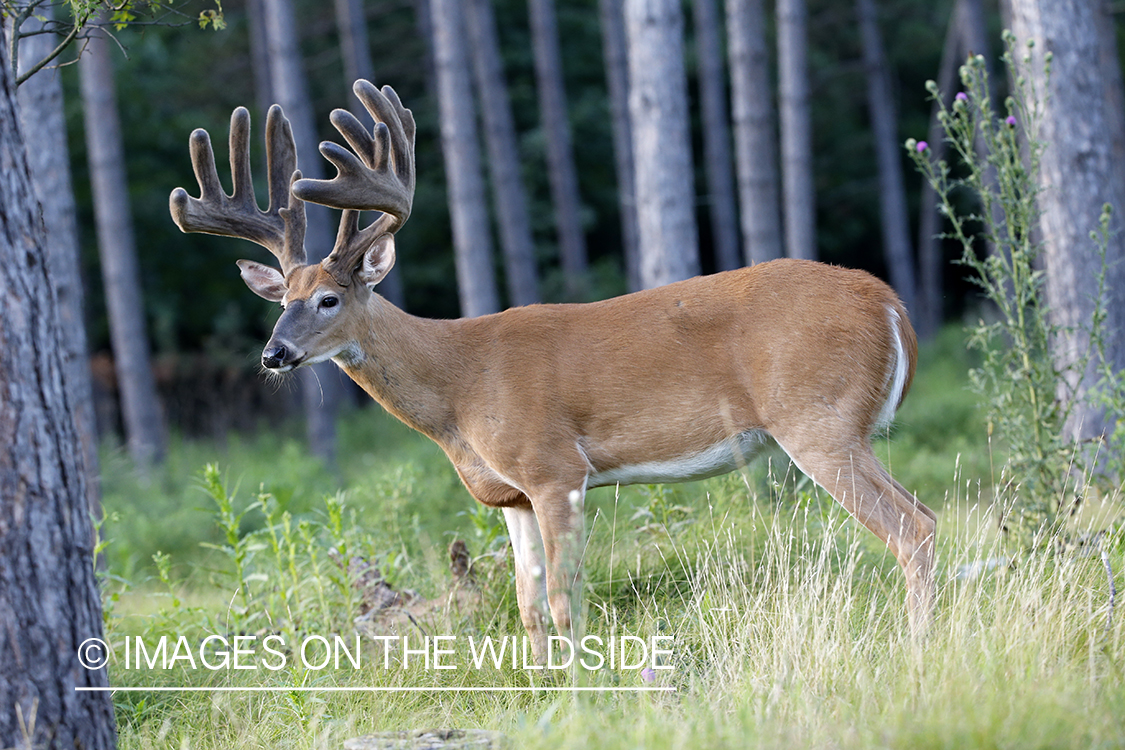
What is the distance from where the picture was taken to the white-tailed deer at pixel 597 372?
458 cm

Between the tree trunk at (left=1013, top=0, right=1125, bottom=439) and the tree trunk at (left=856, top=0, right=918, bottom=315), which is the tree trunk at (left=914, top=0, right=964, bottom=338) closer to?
the tree trunk at (left=856, top=0, right=918, bottom=315)

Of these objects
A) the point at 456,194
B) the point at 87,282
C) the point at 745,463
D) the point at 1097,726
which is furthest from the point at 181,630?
the point at 87,282

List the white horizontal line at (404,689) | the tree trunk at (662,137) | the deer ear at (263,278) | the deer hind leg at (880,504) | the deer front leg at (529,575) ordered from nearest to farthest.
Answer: the white horizontal line at (404,689), the deer hind leg at (880,504), the deer front leg at (529,575), the deer ear at (263,278), the tree trunk at (662,137)

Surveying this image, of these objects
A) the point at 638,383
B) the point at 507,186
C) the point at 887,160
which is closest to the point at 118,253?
the point at 507,186

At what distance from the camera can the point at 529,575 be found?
4.81 m

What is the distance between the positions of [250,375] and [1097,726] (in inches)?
810

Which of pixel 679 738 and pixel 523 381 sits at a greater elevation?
pixel 523 381

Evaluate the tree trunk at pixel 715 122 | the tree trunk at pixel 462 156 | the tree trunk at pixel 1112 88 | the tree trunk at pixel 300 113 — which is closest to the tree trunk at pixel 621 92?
the tree trunk at pixel 715 122

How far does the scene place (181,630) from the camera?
522 centimetres

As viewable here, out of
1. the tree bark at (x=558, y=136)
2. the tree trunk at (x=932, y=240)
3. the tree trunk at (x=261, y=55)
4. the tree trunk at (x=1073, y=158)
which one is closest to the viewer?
the tree trunk at (x=1073, y=158)

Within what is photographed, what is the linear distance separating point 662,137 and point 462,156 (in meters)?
5.75

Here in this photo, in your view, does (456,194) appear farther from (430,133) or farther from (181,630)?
(430,133)

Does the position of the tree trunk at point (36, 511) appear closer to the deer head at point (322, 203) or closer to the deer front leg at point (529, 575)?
the deer head at point (322, 203)

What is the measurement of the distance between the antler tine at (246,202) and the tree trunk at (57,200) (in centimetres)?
264
